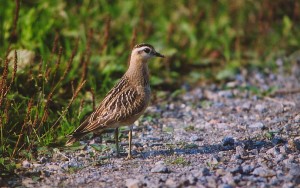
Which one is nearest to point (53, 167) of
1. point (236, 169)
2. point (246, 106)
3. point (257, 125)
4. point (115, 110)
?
point (115, 110)

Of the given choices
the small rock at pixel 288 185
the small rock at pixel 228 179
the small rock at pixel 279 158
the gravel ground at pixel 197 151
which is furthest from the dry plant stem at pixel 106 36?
the small rock at pixel 288 185

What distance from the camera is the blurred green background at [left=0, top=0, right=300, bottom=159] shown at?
28.2 feet

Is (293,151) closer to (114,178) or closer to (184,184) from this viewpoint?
(184,184)

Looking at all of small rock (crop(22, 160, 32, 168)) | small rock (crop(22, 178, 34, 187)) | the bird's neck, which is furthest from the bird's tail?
the bird's neck

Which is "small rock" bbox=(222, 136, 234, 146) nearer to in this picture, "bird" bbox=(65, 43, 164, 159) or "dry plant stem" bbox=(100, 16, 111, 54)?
"bird" bbox=(65, 43, 164, 159)

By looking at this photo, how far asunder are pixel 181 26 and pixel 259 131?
442 cm

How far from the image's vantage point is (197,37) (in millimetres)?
12094

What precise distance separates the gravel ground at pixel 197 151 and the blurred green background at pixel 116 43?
68 centimetres

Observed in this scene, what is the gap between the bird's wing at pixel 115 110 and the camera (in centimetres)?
739

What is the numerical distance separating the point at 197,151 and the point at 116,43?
14.1 feet

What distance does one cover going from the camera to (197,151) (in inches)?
296

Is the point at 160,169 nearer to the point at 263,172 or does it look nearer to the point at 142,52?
the point at 263,172

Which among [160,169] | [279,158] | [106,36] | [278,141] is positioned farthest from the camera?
[106,36]

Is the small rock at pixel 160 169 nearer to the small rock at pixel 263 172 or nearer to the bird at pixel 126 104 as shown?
the bird at pixel 126 104
